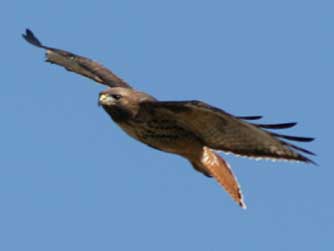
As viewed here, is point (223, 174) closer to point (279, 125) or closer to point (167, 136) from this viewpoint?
point (167, 136)

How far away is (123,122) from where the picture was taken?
36.9 feet

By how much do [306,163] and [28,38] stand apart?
5.39 metres

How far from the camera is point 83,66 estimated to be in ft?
42.9

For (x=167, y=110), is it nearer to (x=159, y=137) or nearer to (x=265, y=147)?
(x=159, y=137)

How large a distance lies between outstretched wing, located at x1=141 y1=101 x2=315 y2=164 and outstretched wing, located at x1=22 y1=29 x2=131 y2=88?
1778 mm

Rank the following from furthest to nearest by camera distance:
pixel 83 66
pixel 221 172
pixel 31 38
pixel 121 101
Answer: pixel 31 38
pixel 83 66
pixel 221 172
pixel 121 101

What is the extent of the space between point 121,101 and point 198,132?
0.89 meters

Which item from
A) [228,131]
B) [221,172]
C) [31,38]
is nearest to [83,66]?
[31,38]

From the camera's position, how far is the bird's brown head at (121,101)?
36.8ft

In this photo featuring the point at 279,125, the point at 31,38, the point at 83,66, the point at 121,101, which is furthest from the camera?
the point at 31,38

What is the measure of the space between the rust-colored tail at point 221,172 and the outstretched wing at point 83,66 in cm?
146

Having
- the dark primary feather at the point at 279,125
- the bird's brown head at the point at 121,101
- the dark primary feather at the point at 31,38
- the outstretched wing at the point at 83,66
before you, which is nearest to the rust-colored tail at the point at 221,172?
the bird's brown head at the point at 121,101

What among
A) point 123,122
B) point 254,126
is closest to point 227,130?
point 254,126

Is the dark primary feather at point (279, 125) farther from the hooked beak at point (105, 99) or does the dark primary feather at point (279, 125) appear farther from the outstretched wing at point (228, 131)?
the hooked beak at point (105, 99)
